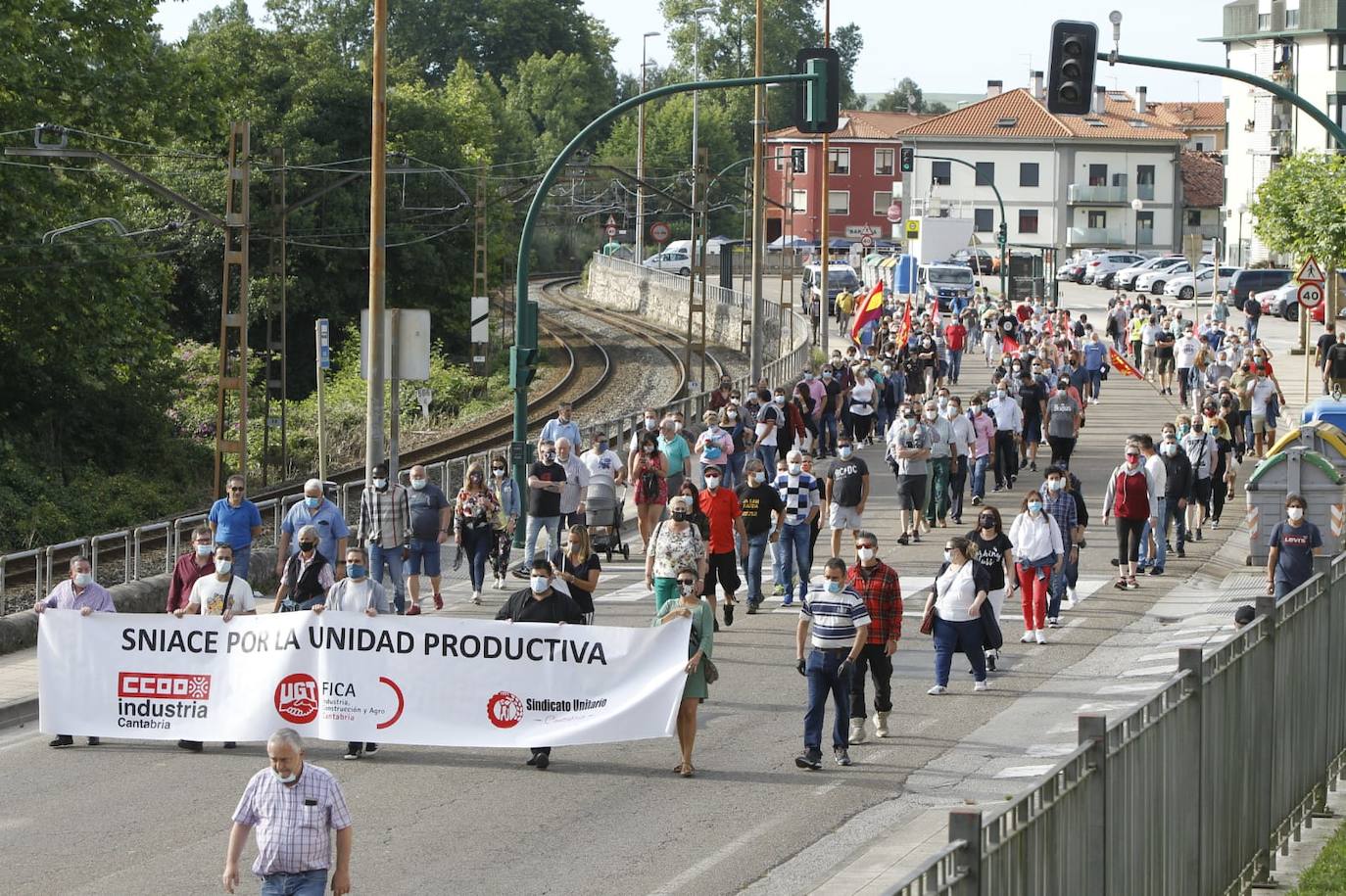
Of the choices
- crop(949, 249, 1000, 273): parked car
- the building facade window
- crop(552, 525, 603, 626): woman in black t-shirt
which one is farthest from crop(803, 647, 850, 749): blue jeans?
the building facade window

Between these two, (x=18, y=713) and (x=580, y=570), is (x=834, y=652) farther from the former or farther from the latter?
(x=18, y=713)

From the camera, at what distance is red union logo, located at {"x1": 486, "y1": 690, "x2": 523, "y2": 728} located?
14320 mm

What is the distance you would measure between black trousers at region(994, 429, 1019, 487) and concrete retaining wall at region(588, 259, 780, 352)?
1391 inches

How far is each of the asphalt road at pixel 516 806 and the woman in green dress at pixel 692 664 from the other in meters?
0.24

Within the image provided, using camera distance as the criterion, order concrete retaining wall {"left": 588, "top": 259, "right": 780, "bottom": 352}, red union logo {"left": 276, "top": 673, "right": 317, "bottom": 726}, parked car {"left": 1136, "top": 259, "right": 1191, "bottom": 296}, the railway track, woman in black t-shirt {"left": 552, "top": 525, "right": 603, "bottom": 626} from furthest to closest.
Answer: parked car {"left": 1136, "top": 259, "right": 1191, "bottom": 296}, concrete retaining wall {"left": 588, "top": 259, "right": 780, "bottom": 352}, the railway track, woman in black t-shirt {"left": 552, "top": 525, "right": 603, "bottom": 626}, red union logo {"left": 276, "top": 673, "right": 317, "bottom": 726}

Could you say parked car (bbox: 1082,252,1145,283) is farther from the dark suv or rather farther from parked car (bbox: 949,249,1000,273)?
the dark suv

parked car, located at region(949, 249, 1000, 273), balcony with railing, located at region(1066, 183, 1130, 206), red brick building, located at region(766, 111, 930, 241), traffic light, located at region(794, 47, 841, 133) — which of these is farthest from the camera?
red brick building, located at region(766, 111, 930, 241)

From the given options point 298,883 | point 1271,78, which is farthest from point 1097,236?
point 298,883

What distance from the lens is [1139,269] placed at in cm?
8275

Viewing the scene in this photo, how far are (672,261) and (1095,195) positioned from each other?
30.7 meters

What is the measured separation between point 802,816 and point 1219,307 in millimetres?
37069

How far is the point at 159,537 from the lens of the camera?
25328 mm

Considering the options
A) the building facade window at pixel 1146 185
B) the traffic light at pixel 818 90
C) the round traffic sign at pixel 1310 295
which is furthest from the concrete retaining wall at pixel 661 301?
the traffic light at pixel 818 90

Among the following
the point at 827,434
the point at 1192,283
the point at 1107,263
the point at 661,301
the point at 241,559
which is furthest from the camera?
the point at 1107,263
